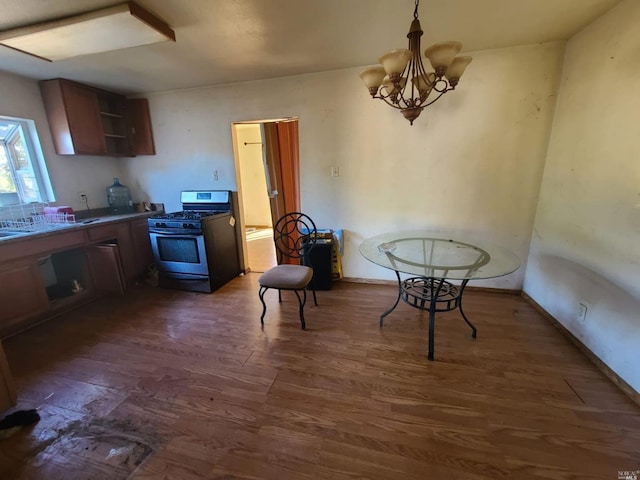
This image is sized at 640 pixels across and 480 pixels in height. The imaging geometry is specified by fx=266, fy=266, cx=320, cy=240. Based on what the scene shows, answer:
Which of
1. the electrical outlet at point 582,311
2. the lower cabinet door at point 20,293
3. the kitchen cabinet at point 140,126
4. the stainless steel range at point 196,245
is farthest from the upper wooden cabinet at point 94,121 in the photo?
the electrical outlet at point 582,311

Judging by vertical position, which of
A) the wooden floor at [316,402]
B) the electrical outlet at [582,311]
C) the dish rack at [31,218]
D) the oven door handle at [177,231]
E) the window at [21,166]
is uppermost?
the window at [21,166]

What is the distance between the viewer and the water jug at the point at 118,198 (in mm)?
3447

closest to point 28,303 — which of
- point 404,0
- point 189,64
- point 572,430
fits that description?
point 189,64

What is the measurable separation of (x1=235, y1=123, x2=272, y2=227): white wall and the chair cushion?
11.3 feet

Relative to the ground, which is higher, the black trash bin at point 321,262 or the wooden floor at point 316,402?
the black trash bin at point 321,262

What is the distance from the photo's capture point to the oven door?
2.89 metres

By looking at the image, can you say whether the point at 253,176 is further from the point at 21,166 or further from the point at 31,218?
the point at 31,218

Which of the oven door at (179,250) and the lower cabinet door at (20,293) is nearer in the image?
the lower cabinet door at (20,293)

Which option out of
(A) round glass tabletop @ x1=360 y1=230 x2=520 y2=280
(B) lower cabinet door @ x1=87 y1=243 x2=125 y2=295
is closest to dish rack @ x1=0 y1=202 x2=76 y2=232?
(B) lower cabinet door @ x1=87 y1=243 x2=125 y2=295

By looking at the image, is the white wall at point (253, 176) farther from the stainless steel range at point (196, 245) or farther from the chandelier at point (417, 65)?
the chandelier at point (417, 65)

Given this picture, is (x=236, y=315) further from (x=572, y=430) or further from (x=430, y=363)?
(x=572, y=430)

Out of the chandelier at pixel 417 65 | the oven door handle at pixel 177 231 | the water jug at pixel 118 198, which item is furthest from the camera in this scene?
the water jug at pixel 118 198

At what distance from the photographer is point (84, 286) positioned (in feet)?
9.37

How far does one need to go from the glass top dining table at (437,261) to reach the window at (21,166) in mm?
3461
